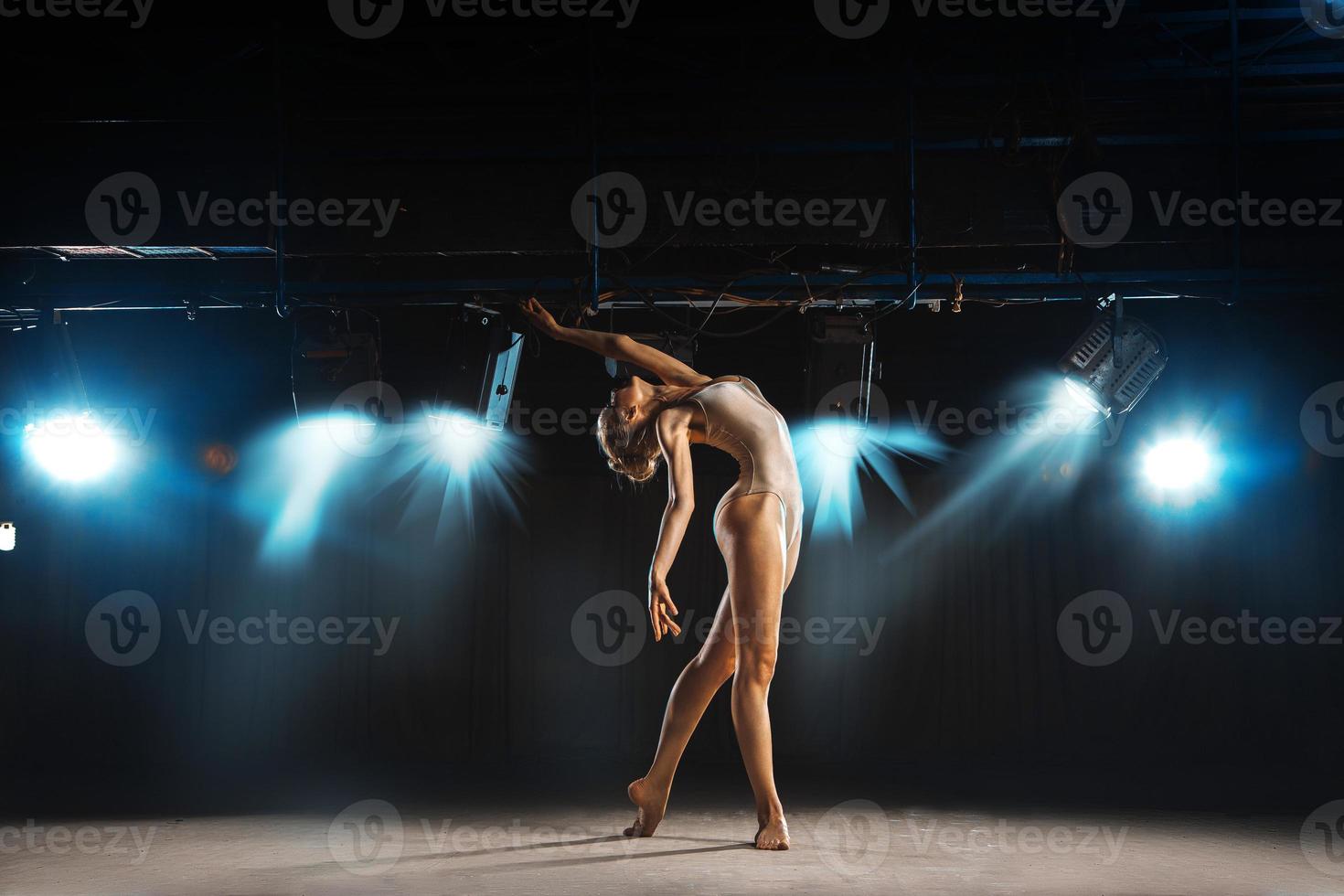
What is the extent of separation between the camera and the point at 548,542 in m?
8.31

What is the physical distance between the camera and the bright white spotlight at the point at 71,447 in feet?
19.4

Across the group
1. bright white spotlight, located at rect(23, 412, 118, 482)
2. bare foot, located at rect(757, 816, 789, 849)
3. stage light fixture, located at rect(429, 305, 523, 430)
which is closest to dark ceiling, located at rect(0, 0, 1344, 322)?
stage light fixture, located at rect(429, 305, 523, 430)

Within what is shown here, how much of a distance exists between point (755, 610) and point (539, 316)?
1632 millimetres

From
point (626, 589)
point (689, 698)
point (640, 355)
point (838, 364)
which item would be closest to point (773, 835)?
point (689, 698)

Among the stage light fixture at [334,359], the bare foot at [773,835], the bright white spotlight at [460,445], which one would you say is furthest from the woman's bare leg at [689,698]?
the bright white spotlight at [460,445]

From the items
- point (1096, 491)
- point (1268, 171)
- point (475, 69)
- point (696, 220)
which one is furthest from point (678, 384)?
point (1096, 491)

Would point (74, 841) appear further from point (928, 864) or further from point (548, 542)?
point (548, 542)

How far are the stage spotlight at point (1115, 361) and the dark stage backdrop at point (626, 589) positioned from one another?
7.35 feet

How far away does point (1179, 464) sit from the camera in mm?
7617

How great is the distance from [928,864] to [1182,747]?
490 centimetres

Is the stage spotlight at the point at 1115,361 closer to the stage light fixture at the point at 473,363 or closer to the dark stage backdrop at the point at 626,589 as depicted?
the dark stage backdrop at the point at 626,589

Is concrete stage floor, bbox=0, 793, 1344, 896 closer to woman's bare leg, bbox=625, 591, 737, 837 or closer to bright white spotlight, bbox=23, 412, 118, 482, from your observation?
woman's bare leg, bbox=625, 591, 737, 837

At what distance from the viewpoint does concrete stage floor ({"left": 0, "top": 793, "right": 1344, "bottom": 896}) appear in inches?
130

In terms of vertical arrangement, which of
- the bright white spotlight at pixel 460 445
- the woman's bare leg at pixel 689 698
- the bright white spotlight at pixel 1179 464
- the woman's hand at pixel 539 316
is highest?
the woman's hand at pixel 539 316
